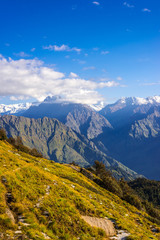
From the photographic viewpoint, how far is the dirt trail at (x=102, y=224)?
20.3 meters

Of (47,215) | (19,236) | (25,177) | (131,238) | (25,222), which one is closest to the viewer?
(19,236)

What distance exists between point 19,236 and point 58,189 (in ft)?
43.4

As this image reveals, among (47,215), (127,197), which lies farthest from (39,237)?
(127,197)

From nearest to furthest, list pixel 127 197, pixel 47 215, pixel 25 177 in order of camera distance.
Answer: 1. pixel 47 215
2. pixel 25 177
3. pixel 127 197

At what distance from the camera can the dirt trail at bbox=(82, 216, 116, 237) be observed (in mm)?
20297

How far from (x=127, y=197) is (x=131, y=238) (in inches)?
2318

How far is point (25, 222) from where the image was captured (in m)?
15.7

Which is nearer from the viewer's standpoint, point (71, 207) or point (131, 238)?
point (131, 238)

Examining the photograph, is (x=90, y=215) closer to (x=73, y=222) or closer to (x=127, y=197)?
(x=73, y=222)

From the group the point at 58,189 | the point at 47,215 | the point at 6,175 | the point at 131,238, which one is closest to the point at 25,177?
the point at 6,175

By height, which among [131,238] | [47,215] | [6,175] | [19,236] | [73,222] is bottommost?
[131,238]

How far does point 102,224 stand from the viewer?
21.4 metres

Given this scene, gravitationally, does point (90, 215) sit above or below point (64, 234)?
below

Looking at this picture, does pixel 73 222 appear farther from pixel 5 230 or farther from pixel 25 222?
pixel 5 230
